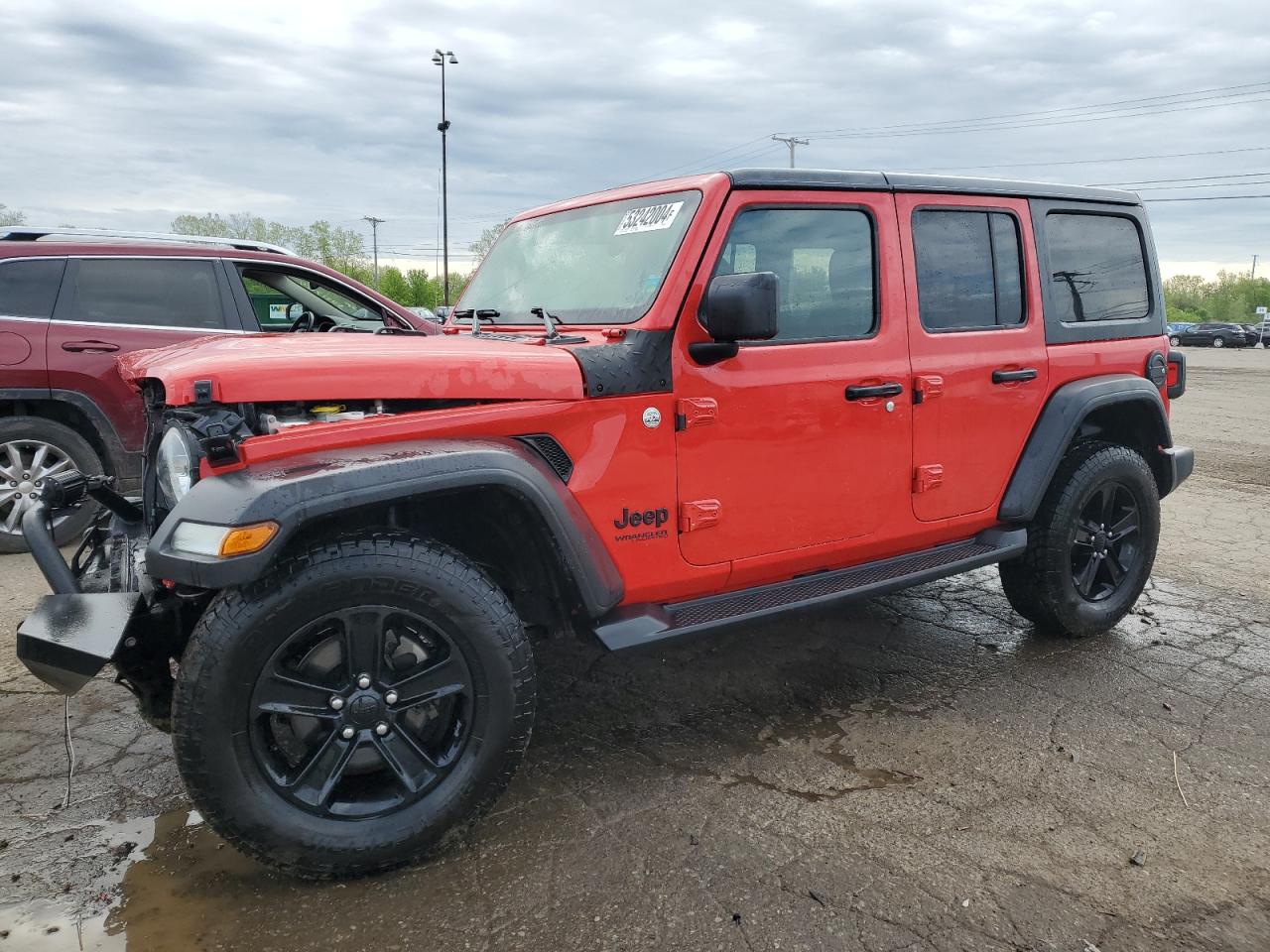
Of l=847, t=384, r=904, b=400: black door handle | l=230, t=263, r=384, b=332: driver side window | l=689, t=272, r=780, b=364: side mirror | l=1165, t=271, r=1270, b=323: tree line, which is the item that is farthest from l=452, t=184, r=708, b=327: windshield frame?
l=1165, t=271, r=1270, b=323: tree line

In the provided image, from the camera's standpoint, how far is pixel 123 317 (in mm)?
5641

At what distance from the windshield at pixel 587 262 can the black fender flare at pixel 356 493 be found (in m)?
0.73

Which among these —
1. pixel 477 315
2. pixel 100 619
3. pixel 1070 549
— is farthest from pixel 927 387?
pixel 100 619

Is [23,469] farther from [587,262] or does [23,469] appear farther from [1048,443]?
[1048,443]

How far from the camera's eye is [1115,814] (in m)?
2.83

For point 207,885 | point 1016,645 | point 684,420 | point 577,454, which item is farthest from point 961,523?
point 207,885

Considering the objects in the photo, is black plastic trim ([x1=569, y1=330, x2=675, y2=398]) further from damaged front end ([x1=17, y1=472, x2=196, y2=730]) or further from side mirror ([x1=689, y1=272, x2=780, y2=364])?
damaged front end ([x1=17, y1=472, x2=196, y2=730])

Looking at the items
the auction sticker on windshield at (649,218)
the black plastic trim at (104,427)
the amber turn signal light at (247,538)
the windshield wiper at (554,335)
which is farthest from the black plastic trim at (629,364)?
the black plastic trim at (104,427)

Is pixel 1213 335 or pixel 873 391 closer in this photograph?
pixel 873 391

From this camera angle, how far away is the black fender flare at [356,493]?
220 centimetres

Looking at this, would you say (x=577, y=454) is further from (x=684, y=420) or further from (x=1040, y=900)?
(x=1040, y=900)

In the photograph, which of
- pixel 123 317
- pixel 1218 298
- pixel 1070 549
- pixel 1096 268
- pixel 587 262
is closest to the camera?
pixel 587 262

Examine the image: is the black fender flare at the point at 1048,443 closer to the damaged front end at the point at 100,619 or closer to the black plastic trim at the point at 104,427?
the damaged front end at the point at 100,619

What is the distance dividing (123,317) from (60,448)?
87 cm
